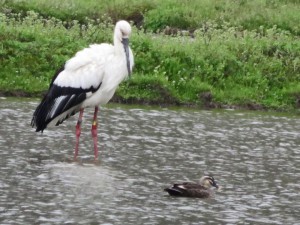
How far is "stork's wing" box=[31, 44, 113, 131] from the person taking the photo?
16.4m

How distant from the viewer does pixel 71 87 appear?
648 inches

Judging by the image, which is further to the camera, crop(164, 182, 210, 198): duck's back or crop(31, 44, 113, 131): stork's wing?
crop(31, 44, 113, 131): stork's wing

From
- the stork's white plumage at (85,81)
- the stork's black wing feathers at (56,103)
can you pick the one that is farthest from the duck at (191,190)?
the stork's black wing feathers at (56,103)

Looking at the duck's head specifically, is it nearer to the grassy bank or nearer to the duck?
the duck

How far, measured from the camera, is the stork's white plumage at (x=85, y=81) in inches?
646

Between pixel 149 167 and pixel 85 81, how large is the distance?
1962mm

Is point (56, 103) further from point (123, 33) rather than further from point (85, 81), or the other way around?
point (123, 33)

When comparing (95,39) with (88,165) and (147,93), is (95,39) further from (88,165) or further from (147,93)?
(88,165)

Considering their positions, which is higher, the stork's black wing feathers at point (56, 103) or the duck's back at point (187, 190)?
the stork's black wing feathers at point (56, 103)

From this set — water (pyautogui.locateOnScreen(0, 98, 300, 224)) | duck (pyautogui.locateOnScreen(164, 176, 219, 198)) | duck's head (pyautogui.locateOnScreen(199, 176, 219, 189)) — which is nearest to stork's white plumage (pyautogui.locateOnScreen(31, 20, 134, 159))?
water (pyautogui.locateOnScreen(0, 98, 300, 224))

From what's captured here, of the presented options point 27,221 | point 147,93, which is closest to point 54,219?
point 27,221

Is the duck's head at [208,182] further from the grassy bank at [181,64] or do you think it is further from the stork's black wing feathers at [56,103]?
the grassy bank at [181,64]

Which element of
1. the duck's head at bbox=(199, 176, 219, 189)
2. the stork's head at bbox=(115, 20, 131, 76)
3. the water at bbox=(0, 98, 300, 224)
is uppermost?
the stork's head at bbox=(115, 20, 131, 76)

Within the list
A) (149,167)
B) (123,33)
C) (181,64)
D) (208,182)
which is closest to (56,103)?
(123,33)
